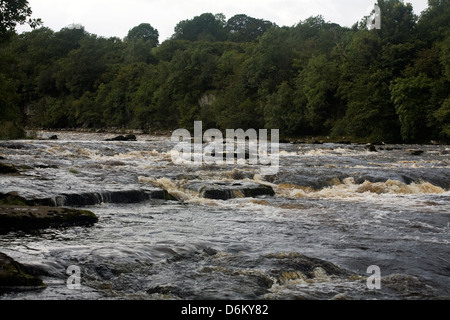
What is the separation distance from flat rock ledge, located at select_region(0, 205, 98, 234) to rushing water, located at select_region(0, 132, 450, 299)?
34 centimetres

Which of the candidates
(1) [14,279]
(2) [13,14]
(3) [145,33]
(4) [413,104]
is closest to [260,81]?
(4) [413,104]

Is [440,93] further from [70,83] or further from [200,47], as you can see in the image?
[70,83]

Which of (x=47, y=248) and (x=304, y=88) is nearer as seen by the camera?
(x=47, y=248)

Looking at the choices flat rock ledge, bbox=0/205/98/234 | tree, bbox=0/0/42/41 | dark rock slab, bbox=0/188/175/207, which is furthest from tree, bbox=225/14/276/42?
flat rock ledge, bbox=0/205/98/234

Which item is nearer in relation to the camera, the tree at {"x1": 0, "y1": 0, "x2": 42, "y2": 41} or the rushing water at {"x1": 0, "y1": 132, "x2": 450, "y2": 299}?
the rushing water at {"x1": 0, "y1": 132, "x2": 450, "y2": 299}

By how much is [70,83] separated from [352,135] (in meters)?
76.2

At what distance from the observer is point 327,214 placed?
1259cm

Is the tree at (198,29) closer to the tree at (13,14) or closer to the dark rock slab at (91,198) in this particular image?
the tree at (13,14)

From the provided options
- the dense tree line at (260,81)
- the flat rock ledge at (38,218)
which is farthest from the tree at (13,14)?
the flat rock ledge at (38,218)

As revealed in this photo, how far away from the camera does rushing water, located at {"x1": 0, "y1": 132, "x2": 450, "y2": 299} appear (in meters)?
6.70

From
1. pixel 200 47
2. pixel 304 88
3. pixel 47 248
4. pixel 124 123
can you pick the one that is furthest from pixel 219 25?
pixel 47 248

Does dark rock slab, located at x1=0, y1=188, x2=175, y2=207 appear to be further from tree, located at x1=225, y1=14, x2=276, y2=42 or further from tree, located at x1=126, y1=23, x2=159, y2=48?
tree, located at x1=126, y1=23, x2=159, y2=48

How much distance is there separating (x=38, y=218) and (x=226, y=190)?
6.81 meters
